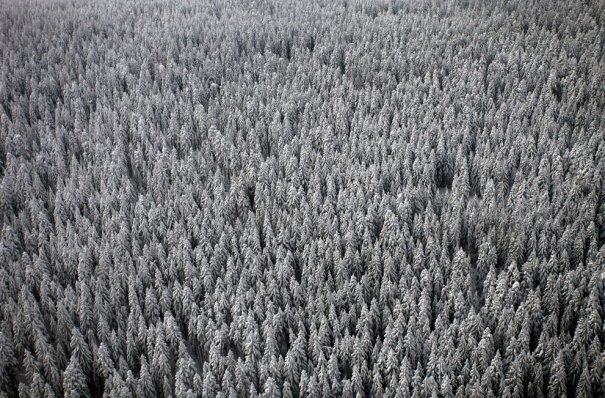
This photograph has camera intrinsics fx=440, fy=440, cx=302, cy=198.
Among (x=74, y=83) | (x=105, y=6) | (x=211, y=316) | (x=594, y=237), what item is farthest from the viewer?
(x=105, y=6)

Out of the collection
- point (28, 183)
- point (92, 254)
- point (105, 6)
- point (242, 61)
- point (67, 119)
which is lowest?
point (92, 254)

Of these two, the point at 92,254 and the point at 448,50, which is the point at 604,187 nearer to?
the point at 448,50

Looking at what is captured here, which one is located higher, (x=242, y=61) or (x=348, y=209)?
(x=242, y=61)

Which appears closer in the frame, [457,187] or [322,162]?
[457,187]

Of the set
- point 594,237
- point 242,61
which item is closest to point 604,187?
point 594,237

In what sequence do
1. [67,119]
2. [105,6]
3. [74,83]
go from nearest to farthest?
[67,119]
[74,83]
[105,6]

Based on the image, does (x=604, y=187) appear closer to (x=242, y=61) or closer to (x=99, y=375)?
(x=99, y=375)
